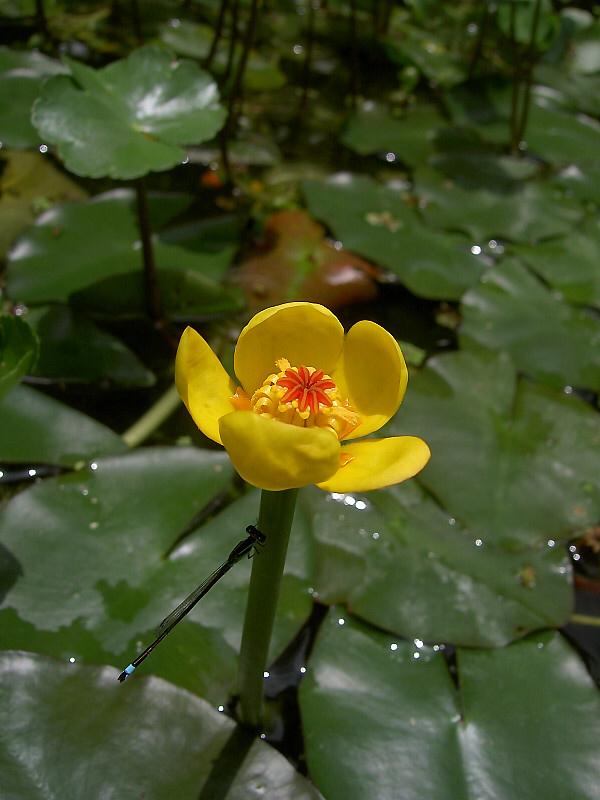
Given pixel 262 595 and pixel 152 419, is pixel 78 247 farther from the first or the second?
A: pixel 262 595

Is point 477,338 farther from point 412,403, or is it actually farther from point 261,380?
point 261,380

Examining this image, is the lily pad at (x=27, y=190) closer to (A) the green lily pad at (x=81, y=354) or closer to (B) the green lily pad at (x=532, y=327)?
(A) the green lily pad at (x=81, y=354)

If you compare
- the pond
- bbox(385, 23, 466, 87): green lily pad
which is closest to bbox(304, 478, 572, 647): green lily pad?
the pond

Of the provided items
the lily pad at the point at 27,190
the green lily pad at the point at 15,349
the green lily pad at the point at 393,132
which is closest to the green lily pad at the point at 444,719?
the green lily pad at the point at 15,349

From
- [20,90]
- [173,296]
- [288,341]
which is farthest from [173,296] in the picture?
[288,341]

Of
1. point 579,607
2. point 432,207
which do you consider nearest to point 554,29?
point 432,207
